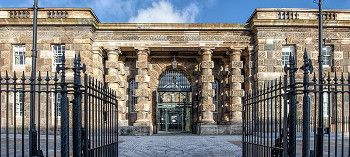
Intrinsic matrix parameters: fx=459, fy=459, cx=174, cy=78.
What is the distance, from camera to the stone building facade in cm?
2698

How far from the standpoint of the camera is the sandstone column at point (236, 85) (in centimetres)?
2841

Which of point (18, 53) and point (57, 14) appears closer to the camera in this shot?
point (57, 14)

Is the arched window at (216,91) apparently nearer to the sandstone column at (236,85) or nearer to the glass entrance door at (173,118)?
the glass entrance door at (173,118)

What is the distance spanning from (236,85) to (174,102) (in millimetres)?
5392

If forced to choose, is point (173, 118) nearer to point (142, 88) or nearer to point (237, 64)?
point (142, 88)

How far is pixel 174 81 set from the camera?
3189 centimetres

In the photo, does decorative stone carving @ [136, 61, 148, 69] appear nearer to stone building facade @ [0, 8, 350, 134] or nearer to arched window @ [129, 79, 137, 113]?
stone building facade @ [0, 8, 350, 134]

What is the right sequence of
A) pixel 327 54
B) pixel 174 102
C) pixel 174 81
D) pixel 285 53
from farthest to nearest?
pixel 174 102
pixel 174 81
pixel 327 54
pixel 285 53

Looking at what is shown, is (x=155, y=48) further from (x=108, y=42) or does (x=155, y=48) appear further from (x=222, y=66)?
(x=222, y=66)

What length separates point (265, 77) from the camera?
27016mm

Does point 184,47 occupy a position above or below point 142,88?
above

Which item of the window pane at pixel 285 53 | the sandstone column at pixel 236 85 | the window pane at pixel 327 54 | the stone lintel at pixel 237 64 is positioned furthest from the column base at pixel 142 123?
the window pane at pixel 327 54

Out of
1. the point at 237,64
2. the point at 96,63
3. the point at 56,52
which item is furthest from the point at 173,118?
the point at 56,52

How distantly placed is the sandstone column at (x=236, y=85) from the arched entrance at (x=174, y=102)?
4.11 metres
